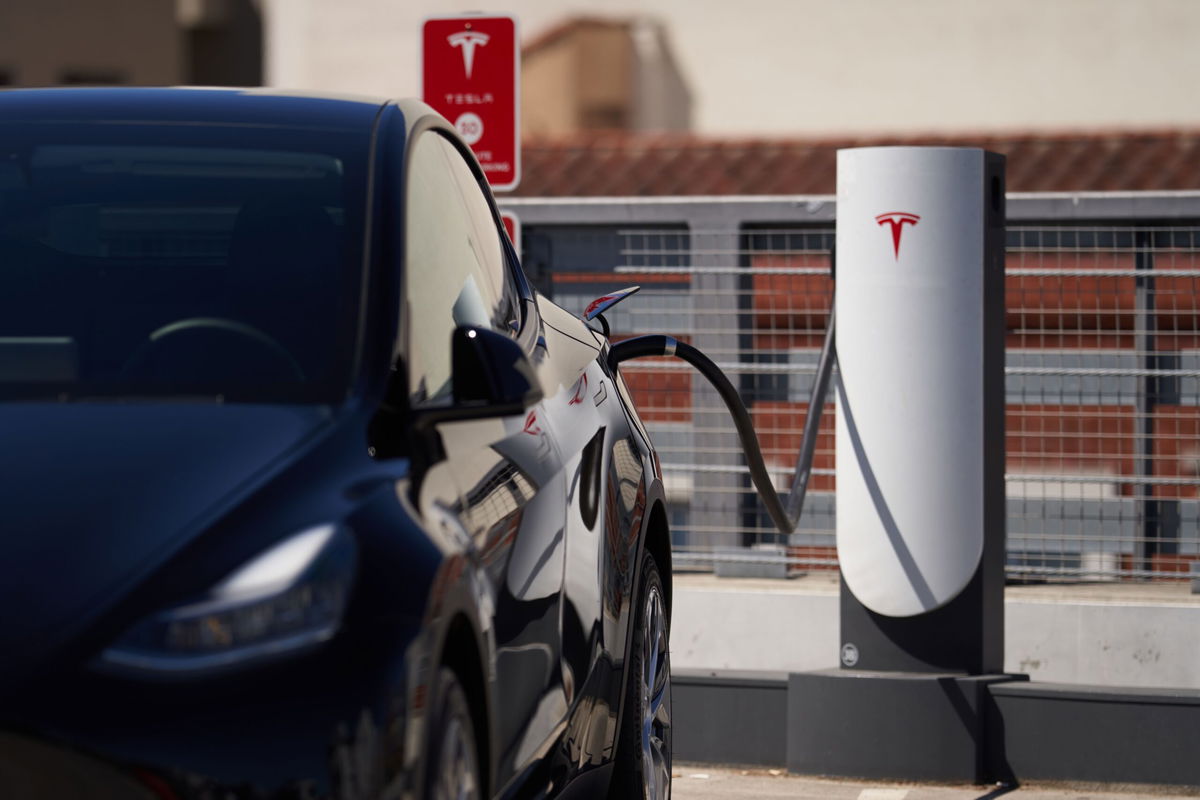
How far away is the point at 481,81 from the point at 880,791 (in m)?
3.15

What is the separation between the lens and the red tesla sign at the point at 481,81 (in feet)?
26.1

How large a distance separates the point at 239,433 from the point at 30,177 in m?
1.08

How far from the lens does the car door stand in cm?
324

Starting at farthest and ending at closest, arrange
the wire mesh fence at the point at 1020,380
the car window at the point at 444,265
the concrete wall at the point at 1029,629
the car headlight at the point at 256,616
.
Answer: the wire mesh fence at the point at 1020,380, the concrete wall at the point at 1029,629, the car window at the point at 444,265, the car headlight at the point at 256,616

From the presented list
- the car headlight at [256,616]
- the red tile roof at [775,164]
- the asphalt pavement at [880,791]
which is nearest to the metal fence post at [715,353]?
the asphalt pavement at [880,791]

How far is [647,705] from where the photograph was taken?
15.9 feet

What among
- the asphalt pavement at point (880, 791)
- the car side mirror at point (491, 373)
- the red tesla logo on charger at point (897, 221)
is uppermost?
the red tesla logo on charger at point (897, 221)

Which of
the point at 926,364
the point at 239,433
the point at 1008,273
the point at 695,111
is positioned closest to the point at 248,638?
the point at 239,433

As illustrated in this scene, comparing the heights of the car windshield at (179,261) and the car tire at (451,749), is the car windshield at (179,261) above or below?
above

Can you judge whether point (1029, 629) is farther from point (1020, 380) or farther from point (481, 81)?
point (481, 81)

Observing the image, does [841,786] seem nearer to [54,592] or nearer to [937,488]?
[937,488]

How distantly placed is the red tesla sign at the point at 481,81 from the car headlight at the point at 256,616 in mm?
5349

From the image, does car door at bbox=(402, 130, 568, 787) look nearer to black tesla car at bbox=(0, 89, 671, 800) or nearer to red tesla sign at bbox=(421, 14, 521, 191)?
black tesla car at bbox=(0, 89, 671, 800)

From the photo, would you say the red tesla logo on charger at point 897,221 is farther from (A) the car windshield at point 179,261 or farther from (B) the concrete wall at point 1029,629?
(A) the car windshield at point 179,261
